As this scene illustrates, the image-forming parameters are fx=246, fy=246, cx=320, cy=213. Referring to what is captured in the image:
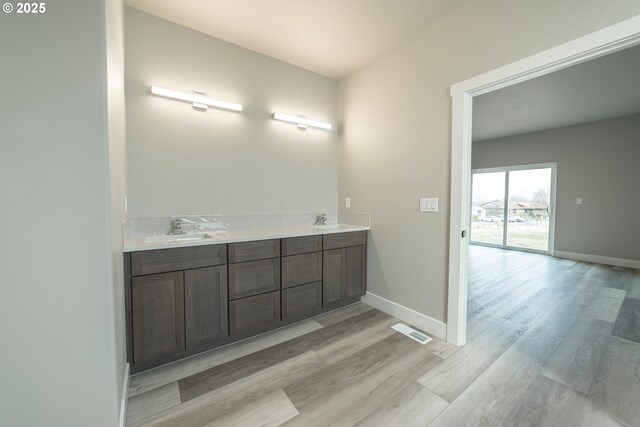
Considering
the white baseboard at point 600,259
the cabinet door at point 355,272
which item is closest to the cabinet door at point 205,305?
the cabinet door at point 355,272

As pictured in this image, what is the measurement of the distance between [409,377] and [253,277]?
1.36 metres

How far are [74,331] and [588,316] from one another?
410cm

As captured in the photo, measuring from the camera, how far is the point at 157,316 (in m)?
1.68

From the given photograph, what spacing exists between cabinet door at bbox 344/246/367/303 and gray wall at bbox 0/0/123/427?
2.10m

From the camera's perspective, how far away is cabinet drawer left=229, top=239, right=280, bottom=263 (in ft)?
6.48

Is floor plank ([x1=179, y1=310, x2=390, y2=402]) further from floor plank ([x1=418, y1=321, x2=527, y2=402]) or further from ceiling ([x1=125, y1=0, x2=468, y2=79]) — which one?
ceiling ([x1=125, y1=0, x2=468, y2=79])

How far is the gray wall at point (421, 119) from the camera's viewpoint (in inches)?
62.6

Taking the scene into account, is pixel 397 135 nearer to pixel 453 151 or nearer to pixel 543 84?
pixel 453 151

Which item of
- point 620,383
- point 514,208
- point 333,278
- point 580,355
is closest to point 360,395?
point 333,278

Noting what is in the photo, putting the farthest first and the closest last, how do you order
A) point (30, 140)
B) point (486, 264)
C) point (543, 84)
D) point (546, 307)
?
point (486, 264)
point (543, 84)
point (546, 307)
point (30, 140)

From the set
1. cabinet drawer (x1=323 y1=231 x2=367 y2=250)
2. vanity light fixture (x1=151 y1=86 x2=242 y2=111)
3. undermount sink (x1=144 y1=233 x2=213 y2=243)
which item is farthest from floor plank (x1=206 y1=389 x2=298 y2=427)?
vanity light fixture (x1=151 y1=86 x2=242 y2=111)

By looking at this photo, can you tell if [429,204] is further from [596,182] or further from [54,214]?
[596,182]

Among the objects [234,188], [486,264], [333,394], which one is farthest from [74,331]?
[486,264]

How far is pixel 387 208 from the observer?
2.63 metres
